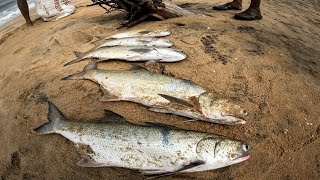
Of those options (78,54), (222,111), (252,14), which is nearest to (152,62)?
(78,54)

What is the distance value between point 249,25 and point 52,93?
12.3 ft

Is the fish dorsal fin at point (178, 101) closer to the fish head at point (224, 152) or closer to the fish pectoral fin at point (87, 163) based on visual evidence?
the fish head at point (224, 152)

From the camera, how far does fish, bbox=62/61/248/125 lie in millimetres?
3752

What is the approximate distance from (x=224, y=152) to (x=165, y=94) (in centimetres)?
115

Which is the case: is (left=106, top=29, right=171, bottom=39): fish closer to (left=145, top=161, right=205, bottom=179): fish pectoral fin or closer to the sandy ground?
the sandy ground

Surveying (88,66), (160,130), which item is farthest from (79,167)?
(88,66)

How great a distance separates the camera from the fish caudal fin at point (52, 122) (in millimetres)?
3857

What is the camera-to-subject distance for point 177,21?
652cm

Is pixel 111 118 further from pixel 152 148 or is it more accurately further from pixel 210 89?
pixel 210 89

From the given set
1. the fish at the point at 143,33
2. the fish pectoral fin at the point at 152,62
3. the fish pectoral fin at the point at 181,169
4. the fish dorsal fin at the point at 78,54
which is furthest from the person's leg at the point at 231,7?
the fish pectoral fin at the point at 181,169

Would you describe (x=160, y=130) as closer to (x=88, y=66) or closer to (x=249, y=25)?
(x=88, y=66)

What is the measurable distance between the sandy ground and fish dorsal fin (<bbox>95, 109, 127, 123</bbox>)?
0.13 m

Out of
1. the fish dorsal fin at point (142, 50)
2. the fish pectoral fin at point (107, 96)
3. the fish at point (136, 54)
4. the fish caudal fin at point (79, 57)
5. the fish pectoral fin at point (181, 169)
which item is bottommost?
the fish pectoral fin at point (181, 169)

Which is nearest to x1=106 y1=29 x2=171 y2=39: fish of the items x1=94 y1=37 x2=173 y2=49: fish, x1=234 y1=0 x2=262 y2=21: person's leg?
x1=94 y1=37 x2=173 y2=49: fish
